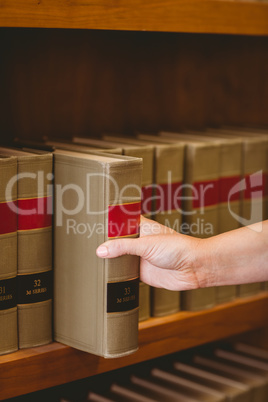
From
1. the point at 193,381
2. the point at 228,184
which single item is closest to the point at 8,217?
the point at 228,184

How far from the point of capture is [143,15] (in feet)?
3.45

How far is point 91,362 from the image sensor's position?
1072 millimetres

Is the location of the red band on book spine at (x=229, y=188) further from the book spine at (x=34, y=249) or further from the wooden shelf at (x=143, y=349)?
the book spine at (x=34, y=249)

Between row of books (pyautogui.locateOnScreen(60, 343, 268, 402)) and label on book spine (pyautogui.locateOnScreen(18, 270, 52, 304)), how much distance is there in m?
0.29

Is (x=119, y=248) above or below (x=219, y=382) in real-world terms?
above

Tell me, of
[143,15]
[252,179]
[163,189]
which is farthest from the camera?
[252,179]

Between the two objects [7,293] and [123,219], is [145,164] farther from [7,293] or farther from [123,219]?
[7,293]

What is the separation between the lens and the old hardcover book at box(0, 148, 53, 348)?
970 millimetres

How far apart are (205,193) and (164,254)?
0.22 m

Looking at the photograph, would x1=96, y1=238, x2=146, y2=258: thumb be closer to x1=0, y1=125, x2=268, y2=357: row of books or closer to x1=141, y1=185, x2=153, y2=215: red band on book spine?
x1=0, y1=125, x2=268, y2=357: row of books

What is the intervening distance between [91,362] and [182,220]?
308mm

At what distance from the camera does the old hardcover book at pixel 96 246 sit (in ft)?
3.14

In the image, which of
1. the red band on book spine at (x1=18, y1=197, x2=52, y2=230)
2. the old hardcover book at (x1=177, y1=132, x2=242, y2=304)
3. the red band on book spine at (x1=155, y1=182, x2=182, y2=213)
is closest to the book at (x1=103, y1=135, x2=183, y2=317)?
the red band on book spine at (x1=155, y1=182, x2=182, y2=213)

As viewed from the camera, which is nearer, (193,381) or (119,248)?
(119,248)
